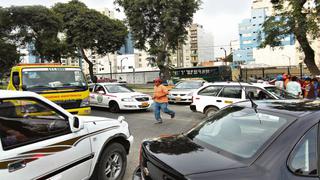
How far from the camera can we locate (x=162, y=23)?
32.5 meters

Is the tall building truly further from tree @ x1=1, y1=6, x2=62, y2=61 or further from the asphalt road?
the asphalt road

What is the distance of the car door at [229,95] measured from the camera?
9.78 meters

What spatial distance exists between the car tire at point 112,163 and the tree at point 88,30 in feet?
107

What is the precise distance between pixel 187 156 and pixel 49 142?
1653mm

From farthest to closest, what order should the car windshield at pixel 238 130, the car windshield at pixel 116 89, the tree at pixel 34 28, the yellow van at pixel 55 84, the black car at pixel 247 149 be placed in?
the tree at pixel 34 28 < the car windshield at pixel 116 89 < the yellow van at pixel 55 84 < the car windshield at pixel 238 130 < the black car at pixel 247 149

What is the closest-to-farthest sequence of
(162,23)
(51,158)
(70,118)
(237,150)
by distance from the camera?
(237,150) → (51,158) → (70,118) → (162,23)

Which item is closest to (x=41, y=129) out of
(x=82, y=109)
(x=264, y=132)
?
(x=264, y=132)

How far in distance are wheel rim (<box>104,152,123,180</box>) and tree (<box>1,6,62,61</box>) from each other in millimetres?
35235

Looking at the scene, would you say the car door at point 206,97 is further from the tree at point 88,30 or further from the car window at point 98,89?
the tree at point 88,30

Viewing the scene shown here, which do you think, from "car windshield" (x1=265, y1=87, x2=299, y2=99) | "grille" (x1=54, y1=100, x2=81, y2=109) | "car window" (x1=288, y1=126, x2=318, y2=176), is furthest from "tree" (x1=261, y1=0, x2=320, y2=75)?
"car window" (x1=288, y1=126, x2=318, y2=176)

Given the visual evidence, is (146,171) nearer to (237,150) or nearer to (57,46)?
(237,150)

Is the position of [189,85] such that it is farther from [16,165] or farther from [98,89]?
[16,165]

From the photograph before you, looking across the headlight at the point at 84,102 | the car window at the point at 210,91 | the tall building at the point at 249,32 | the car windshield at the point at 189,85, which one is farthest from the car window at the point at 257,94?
the tall building at the point at 249,32

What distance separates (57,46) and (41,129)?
36.1 m
